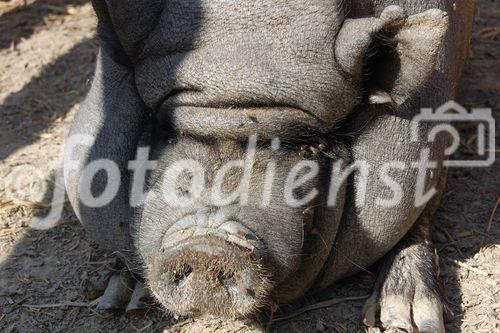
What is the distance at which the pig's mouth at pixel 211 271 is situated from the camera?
3180 mm

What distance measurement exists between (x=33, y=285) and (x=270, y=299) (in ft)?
4.62

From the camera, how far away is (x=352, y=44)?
10.6 ft

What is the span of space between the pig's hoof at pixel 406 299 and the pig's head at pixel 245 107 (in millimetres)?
496

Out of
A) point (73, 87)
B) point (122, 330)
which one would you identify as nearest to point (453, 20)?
point (122, 330)

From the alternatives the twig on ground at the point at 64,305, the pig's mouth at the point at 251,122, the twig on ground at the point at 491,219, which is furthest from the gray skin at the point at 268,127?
the twig on ground at the point at 491,219

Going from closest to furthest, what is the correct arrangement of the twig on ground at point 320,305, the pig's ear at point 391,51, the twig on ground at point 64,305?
the pig's ear at point 391,51
the twig on ground at point 320,305
the twig on ground at point 64,305

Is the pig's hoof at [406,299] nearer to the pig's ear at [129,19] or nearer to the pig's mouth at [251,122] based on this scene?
the pig's mouth at [251,122]

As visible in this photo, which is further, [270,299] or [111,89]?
[111,89]

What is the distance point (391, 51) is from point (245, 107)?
2.10 ft

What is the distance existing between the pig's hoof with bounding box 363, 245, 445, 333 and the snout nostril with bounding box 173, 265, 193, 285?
3.20 ft

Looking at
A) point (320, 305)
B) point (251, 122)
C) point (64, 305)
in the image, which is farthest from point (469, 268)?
point (64, 305)

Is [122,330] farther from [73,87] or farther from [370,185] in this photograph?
[73,87]

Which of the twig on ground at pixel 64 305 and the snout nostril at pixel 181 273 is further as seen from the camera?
the twig on ground at pixel 64 305

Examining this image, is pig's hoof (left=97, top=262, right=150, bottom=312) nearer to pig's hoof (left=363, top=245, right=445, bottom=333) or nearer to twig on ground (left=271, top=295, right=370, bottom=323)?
twig on ground (left=271, top=295, right=370, bottom=323)
